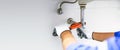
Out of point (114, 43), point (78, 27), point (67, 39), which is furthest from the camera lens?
point (78, 27)

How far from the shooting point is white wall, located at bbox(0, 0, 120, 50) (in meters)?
1.13

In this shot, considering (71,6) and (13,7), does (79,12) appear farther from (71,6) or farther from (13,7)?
(13,7)

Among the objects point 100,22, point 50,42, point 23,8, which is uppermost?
point 23,8

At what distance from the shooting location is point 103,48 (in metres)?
0.81

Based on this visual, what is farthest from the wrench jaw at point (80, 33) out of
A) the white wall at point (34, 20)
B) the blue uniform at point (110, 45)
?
the blue uniform at point (110, 45)

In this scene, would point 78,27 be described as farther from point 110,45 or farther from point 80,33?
point 110,45

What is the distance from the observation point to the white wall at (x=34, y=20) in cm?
113

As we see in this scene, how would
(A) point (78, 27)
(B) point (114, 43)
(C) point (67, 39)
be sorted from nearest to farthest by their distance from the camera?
(B) point (114, 43) < (C) point (67, 39) < (A) point (78, 27)

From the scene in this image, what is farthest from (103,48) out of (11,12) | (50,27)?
(11,12)

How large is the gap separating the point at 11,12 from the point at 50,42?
308 mm

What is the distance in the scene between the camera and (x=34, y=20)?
3.87 ft

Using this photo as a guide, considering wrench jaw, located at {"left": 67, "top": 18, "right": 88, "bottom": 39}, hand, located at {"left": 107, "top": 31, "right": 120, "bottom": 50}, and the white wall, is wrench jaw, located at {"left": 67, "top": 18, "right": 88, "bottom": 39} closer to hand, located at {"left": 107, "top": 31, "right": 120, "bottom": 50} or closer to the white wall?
the white wall

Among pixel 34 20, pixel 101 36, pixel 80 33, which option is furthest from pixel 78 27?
pixel 34 20

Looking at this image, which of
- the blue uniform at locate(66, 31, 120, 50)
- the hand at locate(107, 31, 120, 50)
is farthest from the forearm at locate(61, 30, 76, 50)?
the hand at locate(107, 31, 120, 50)
